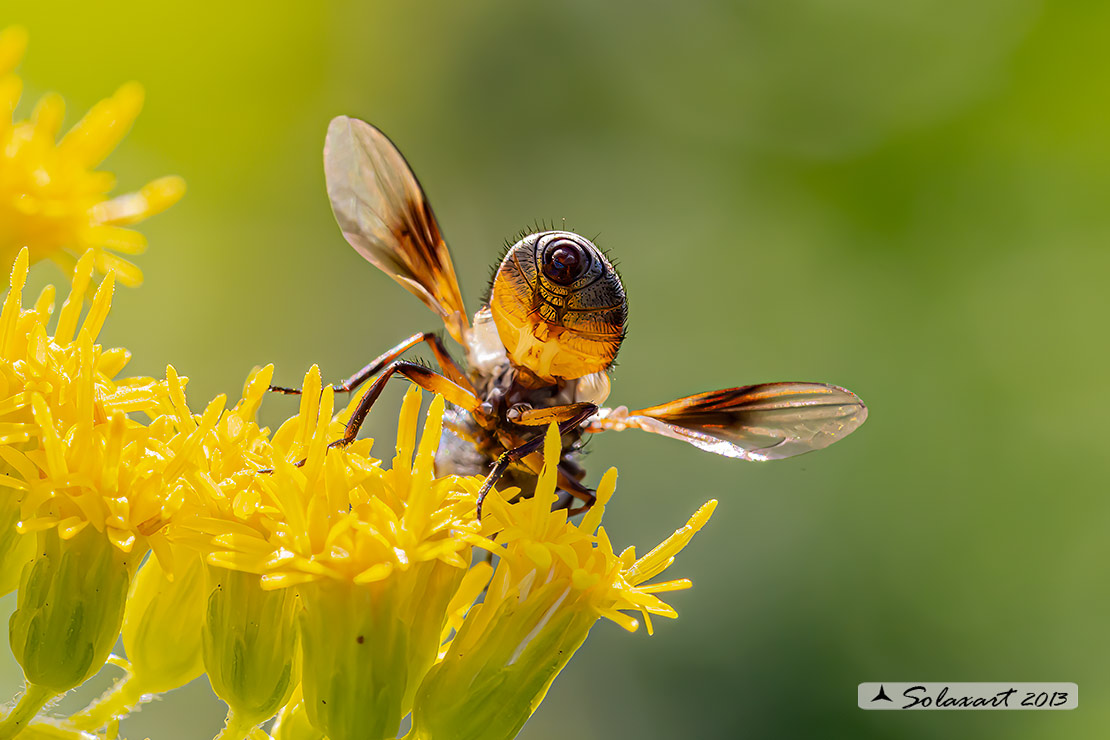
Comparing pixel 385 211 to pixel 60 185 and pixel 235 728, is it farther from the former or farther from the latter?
pixel 235 728

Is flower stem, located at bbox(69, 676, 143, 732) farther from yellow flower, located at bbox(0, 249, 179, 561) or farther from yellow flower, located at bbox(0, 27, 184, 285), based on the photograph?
yellow flower, located at bbox(0, 27, 184, 285)

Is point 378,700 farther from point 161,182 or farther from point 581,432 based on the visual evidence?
point 161,182

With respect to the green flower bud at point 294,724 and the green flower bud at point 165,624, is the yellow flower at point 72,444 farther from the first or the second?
the green flower bud at point 294,724

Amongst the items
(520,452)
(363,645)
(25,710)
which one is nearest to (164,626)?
(25,710)

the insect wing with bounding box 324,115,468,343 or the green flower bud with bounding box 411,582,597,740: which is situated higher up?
the insect wing with bounding box 324,115,468,343

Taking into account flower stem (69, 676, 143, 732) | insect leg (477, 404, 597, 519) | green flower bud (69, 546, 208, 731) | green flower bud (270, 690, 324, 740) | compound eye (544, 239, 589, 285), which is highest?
compound eye (544, 239, 589, 285)

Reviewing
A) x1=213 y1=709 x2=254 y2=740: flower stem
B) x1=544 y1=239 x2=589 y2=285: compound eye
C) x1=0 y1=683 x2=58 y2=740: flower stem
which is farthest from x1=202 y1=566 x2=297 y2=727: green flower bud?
x1=544 y1=239 x2=589 y2=285: compound eye

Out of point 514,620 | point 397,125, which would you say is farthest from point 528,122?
point 514,620
